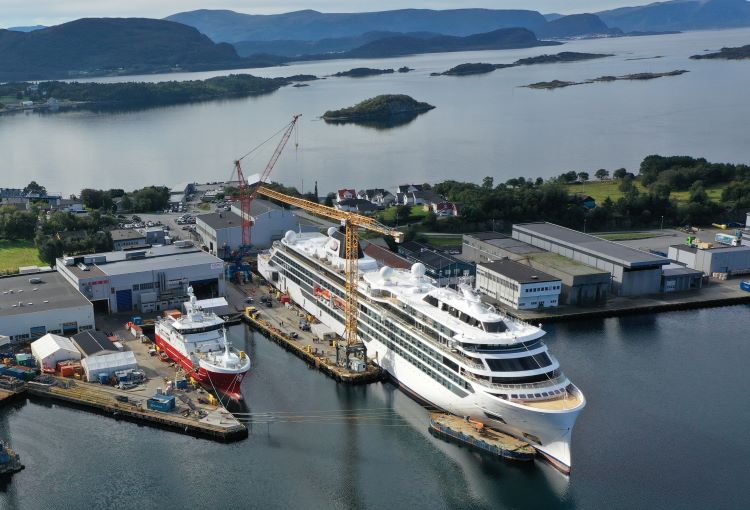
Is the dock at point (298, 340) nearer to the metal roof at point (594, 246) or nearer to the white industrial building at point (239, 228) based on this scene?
the white industrial building at point (239, 228)

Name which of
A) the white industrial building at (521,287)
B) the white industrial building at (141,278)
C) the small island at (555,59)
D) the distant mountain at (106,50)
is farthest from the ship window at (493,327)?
the small island at (555,59)

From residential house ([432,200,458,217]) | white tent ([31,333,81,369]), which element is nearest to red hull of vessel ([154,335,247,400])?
white tent ([31,333,81,369])

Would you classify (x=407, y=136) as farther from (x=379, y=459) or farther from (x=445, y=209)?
(x=379, y=459)

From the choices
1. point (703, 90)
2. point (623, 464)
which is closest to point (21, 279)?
point (623, 464)

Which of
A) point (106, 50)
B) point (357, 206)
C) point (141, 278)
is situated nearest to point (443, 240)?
point (357, 206)

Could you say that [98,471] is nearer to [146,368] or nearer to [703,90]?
[146,368]
